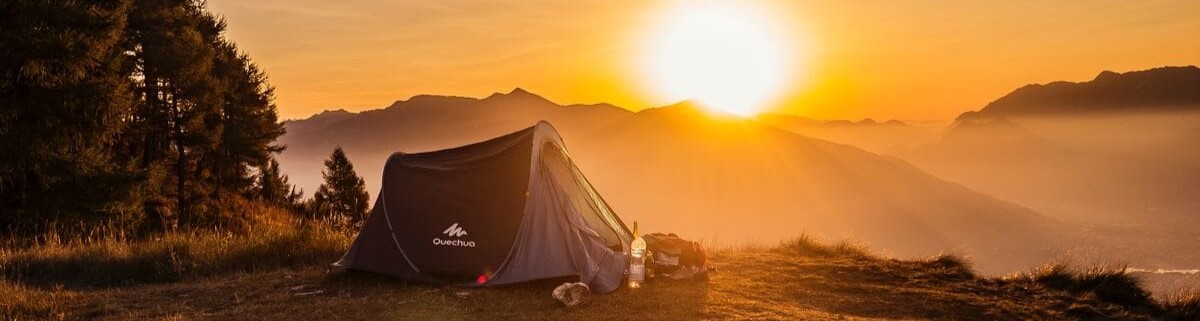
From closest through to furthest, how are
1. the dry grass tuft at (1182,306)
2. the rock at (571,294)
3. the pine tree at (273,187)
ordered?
the rock at (571,294) < the dry grass tuft at (1182,306) < the pine tree at (273,187)

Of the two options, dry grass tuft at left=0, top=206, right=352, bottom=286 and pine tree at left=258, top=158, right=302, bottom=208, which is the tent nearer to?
dry grass tuft at left=0, top=206, right=352, bottom=286

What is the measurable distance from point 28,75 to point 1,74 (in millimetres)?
563

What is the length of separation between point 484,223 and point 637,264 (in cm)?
214

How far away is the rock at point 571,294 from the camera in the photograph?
7.97m

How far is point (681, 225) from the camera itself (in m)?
156

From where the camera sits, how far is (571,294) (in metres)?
8.07

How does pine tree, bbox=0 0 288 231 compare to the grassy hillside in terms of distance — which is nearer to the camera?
the grassy hillside

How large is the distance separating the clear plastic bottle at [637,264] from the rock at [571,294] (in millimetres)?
1086

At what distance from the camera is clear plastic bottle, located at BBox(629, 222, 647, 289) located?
30.2ft

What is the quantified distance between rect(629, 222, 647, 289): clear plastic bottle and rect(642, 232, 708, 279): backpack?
36 centimetres

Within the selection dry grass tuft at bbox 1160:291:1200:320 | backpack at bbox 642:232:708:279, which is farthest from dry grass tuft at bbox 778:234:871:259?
dry grass tuft at bbox 1160:291:1200:320

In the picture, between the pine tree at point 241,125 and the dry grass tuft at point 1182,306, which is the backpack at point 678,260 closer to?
the dry grass tuft at point 1182,306

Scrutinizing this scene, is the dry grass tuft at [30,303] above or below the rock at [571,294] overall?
below

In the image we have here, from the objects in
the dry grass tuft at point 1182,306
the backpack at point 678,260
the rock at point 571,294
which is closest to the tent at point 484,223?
the rock at point 571,294
